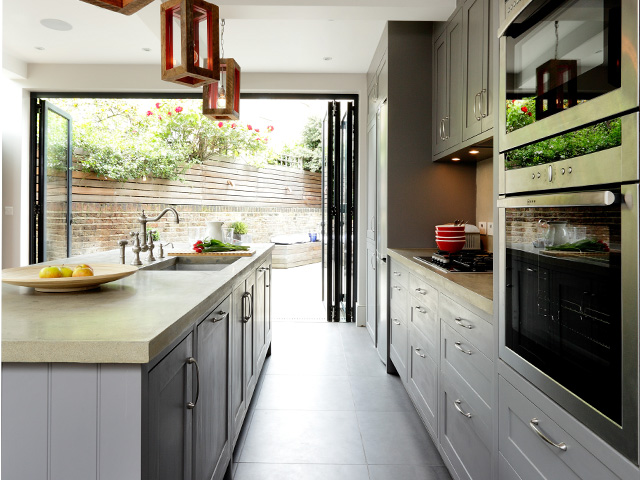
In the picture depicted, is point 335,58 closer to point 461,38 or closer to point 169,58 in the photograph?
point 461,38

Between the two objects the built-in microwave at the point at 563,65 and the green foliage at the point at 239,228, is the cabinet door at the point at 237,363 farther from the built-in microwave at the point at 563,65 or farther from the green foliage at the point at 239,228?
the green foliage at the point at 239,228

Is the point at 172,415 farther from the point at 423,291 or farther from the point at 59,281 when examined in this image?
the point at 423,291

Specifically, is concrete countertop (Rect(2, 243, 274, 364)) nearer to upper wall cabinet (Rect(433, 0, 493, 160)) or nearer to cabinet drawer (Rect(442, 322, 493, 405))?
cabinet drawer (Rect(442, 322, 493, 405))

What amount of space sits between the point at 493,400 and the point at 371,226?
3.12m

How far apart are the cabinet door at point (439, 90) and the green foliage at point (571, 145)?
2.05 meters

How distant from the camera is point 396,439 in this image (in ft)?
8.31

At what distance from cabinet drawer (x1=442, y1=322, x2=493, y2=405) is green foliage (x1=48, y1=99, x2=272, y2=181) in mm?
6652

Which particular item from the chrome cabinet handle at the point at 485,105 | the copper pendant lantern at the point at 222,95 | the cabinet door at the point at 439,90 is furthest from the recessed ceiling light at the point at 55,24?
the chrome cabinet handle at the point at 485,105

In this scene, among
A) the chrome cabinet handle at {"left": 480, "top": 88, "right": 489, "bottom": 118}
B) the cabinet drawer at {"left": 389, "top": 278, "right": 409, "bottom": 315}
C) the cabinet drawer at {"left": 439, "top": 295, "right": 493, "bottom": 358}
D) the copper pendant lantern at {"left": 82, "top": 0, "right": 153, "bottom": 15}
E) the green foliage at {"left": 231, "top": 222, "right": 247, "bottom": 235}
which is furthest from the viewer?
the green foliage at {"left": 231, "top": 222, "right": 247, "bottom": 235}

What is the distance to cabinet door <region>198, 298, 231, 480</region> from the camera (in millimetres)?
1545

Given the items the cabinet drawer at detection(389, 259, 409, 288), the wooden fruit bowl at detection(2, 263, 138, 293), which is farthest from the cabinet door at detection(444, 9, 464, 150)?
the wooden fruit bowl at detection(2, 263, 138, 293)

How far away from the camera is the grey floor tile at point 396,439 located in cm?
233

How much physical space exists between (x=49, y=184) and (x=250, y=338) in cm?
387

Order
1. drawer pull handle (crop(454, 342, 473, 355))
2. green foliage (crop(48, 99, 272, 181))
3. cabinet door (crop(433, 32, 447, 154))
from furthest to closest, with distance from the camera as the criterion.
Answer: green foliage (crop(48, 99, 272, 181)), cabinet door (crop(433, 32, 447, 154)), drawer pull handle (crop(454, 342, 473, 355))
